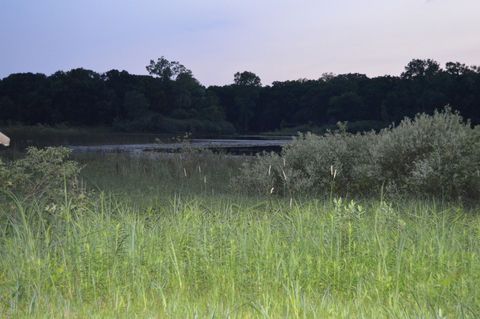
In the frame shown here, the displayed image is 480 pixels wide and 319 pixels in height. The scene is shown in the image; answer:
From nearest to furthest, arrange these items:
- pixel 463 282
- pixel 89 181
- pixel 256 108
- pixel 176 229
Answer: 1. pixel 463 282
2. pixel 176 229
3. pixel 89 181
4. pixel 256 108

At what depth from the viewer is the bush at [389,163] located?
13.7 meters

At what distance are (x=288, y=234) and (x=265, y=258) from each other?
94cm

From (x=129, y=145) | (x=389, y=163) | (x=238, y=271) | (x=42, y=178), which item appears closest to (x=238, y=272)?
(x=238, y=271)

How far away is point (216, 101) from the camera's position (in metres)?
85.2

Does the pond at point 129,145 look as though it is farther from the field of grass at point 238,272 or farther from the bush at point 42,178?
the field of grass at point 238,272

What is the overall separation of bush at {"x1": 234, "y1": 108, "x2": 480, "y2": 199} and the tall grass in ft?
20.0

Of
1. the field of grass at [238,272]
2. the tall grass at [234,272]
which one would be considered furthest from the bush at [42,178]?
the tall grass at [234,272]

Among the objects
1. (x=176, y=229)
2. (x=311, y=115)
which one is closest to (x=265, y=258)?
(x=176, y=229)

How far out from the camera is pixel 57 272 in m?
6.28

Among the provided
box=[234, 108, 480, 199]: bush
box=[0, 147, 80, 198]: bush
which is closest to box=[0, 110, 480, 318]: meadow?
box=[0, 147, 80, 198]: bush

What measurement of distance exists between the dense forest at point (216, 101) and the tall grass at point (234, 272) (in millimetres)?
53716

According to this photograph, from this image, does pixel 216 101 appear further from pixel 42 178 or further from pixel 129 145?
pixel 42 178

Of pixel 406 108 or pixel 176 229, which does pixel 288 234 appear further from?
pixel 406 108

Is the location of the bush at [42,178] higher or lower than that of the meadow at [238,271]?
higher
